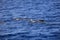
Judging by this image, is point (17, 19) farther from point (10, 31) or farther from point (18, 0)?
point (18, 0)

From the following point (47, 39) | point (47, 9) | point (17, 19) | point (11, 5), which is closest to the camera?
point (47, 39)

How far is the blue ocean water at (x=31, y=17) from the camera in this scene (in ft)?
4.85

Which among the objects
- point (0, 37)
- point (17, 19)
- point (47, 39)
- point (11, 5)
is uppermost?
point (11, 5)

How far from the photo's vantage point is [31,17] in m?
1.78

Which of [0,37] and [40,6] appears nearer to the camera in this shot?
[0,37]

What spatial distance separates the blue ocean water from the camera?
148 centimetres

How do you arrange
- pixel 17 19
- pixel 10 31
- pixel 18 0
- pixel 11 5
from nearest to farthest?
pixel 10 31 < pixel 17 19 < pixel 11 5 < pixel 18 0

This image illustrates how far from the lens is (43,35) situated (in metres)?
1.48

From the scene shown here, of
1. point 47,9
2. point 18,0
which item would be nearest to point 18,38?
point 47,9

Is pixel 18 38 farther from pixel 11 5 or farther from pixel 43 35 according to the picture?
pixel 11 5

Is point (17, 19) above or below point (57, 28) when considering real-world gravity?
above

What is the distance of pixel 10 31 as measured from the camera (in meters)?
1.53

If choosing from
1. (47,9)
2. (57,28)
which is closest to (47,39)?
(57,28)

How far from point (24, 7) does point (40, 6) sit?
0.18 meters
